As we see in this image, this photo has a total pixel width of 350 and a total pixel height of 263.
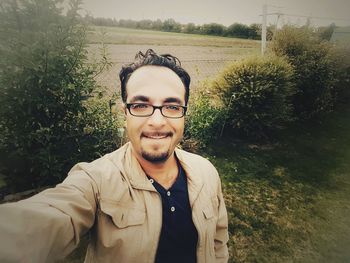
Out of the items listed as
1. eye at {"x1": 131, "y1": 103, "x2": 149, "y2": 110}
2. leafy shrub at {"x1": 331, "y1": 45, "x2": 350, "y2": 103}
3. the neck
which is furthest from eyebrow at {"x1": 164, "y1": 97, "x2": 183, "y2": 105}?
leafy shrub at {"x1": 331, "y1": 45, "x2": 350, "y2": 103}

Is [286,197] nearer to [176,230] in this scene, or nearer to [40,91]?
[176,230]

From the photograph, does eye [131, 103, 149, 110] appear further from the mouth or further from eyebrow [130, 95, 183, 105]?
the mouth

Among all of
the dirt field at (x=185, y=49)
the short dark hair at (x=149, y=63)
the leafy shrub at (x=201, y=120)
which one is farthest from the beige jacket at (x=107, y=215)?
the dirt field at (x=185, y=49)

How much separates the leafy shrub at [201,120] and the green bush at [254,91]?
1.46 feet

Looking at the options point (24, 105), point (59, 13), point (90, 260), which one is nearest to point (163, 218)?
point (90, 260)

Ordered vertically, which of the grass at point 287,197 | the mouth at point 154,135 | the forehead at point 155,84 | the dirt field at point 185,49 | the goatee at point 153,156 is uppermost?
the dirt field at point 185,49

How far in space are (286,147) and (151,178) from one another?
597 cm

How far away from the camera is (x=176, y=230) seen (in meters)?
1.66

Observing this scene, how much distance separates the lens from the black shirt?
1.63m

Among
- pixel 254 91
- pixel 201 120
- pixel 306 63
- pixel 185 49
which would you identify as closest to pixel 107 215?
pixel 201 120

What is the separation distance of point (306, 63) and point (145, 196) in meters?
8.31

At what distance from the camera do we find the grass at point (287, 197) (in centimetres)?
366

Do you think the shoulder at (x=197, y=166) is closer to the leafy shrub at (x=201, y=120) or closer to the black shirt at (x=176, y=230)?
the black shirt at (x=176, y=230)

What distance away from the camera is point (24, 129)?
337 cm
